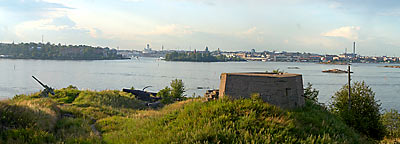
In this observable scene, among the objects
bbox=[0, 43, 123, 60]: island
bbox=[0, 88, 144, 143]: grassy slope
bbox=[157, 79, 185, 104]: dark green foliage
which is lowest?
bbox=[157, 79, 185, 104]: dark green foliage

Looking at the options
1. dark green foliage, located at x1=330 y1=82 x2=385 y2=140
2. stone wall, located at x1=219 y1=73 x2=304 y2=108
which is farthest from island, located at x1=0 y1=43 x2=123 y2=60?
stone wall, located at x1=219 y1=73 x2=304 y2=108

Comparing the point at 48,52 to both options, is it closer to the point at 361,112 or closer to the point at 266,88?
the point at 361,112

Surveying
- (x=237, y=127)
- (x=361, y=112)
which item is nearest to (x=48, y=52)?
(x=361, y=112)

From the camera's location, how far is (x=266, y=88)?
36.4 ft

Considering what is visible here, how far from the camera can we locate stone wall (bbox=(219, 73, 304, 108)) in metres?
11.1

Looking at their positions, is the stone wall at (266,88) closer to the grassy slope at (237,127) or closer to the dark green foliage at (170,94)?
the grassy slope at (237,127)

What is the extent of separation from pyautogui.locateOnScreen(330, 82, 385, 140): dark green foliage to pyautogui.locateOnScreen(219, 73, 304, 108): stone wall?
36.8 feet

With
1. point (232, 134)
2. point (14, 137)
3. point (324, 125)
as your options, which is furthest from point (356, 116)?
point (14, 137)

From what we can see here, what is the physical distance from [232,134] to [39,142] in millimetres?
5696

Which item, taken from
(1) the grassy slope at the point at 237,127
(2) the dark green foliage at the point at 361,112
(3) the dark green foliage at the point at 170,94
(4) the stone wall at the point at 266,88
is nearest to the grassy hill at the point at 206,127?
(1) the grassy slope at the point at 237,127

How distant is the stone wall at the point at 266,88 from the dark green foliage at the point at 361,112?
11229mm

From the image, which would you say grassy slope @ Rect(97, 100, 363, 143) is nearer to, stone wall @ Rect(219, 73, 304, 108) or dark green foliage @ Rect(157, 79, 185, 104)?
stone wall @ Rect(219, 73, 304, 108)

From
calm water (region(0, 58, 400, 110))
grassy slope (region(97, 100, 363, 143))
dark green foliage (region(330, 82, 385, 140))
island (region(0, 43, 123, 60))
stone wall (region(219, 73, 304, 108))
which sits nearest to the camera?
grassy slope (region(97, 100, 363, 143))

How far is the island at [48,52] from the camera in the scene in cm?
13362
